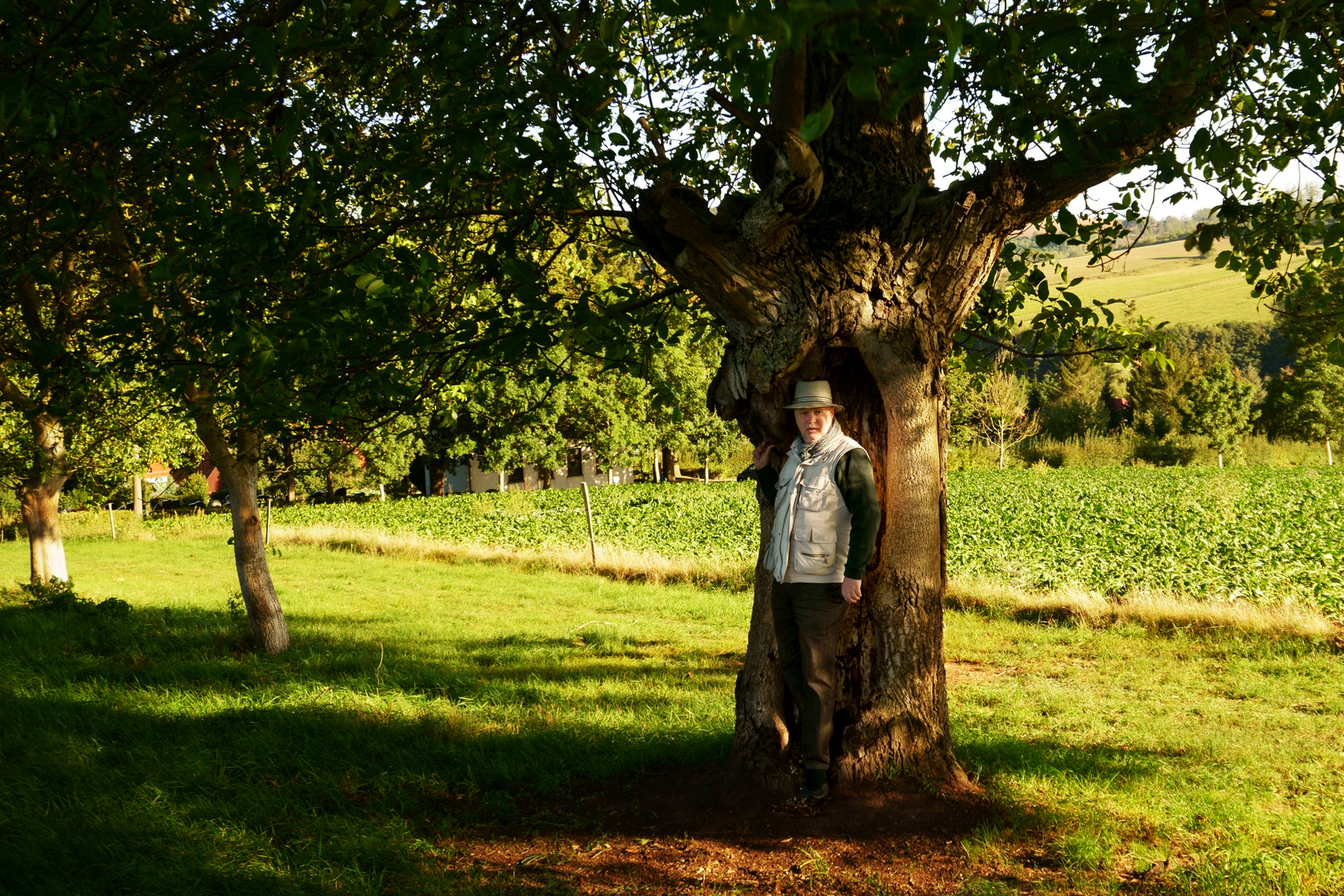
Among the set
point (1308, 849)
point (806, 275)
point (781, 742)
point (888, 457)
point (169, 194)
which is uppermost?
point (169, 194)

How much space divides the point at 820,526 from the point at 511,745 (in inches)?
118

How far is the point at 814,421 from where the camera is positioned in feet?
15.8

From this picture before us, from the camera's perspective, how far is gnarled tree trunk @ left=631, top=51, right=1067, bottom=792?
4738 mm

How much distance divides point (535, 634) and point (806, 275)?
7.77 metres

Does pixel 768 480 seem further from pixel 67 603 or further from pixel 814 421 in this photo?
pixel 67 603

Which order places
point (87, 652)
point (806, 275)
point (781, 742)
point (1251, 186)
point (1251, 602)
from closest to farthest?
point (806, 275) < point (781, 742) < point (1251, 186) < point (87, 652) < point (1251, 602)

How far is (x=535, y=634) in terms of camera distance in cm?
1129

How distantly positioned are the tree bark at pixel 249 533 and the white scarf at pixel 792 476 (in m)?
6.34

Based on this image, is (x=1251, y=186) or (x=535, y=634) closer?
(x=1251, y=186)

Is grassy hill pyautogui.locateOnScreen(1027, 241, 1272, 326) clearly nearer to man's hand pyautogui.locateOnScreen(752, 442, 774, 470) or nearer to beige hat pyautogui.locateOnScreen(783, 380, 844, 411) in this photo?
man's hand pyautogui.locateOnScreen(752, 442, 774, 470)

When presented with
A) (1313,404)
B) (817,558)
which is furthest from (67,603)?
(1313,404)

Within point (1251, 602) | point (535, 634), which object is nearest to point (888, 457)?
point (535, 634)

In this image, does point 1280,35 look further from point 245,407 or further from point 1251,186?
point 245,407

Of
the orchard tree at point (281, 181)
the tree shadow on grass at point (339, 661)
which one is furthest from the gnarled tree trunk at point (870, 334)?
the tree shadow on grass at point (339, 661)
